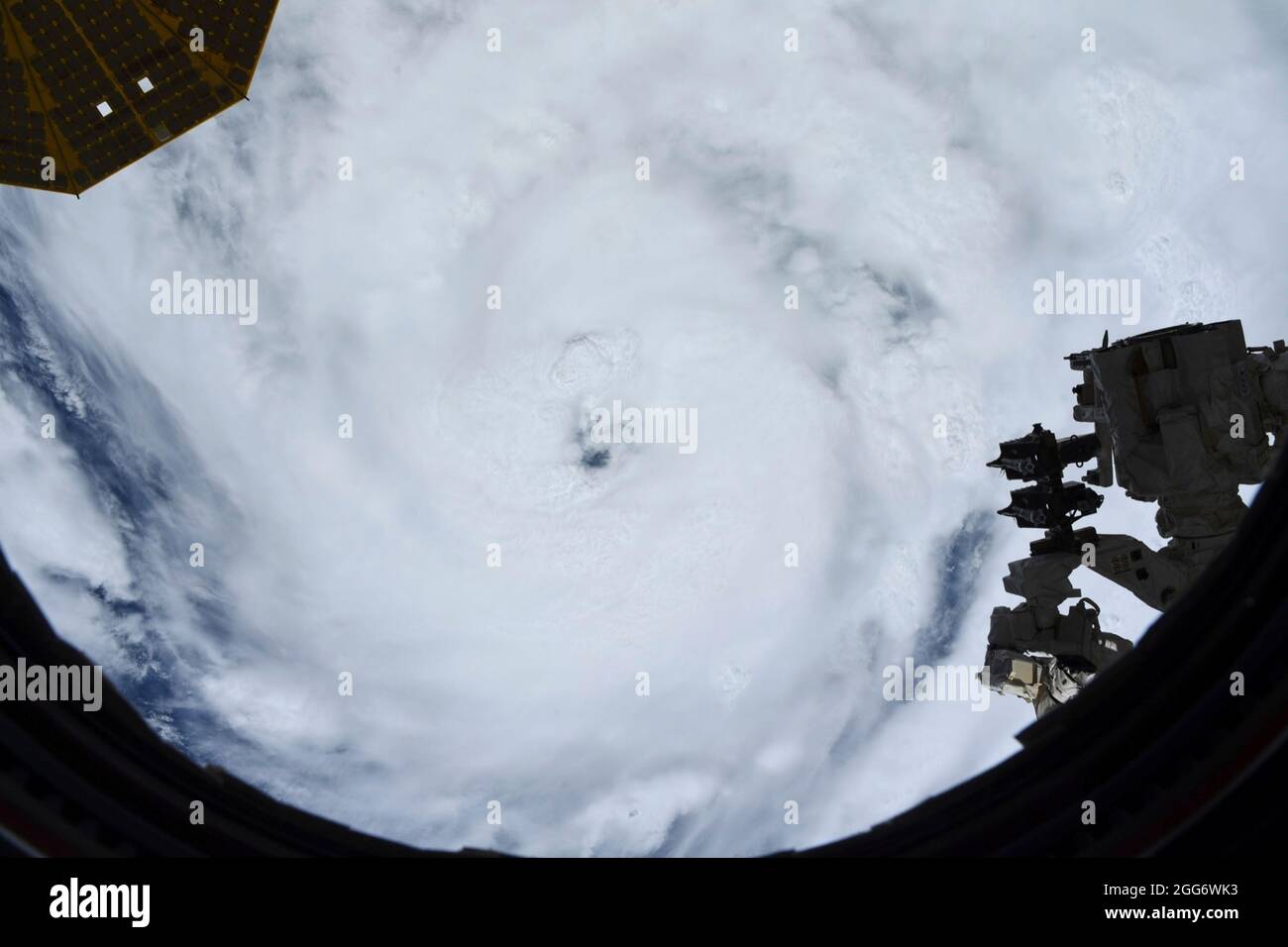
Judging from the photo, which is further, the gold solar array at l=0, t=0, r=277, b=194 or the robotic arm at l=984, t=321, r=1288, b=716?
the gold solar array at l=0, t=0, r=277, b=194

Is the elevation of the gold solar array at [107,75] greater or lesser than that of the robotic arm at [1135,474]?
greater

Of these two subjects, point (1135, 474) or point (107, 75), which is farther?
point (107, 75)

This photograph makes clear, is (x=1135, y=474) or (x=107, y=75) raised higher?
(x=107, y=75)

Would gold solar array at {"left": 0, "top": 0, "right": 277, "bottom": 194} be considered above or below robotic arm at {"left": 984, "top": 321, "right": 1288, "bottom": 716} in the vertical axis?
above

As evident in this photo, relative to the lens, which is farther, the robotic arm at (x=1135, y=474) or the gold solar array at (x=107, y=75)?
the gold solar array at (x=107, y=75)
